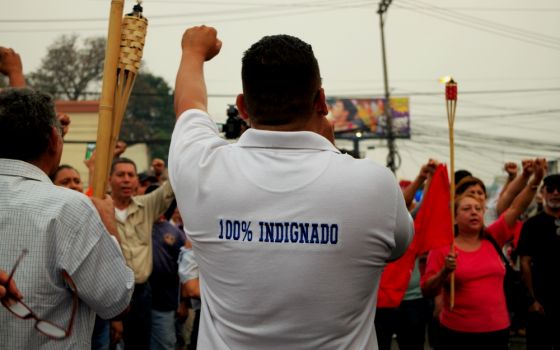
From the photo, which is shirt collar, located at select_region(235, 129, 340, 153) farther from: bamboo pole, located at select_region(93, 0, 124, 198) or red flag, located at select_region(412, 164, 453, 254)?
red flag, located at select_region(412, 164, 453, 254)

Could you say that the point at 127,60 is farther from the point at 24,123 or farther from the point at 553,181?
the point at 553,181

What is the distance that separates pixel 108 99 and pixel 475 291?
3.79 meters

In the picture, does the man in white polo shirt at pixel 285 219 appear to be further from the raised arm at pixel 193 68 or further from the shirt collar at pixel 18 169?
the shirt collar at pixel 18 169

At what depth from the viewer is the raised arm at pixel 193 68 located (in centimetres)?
229

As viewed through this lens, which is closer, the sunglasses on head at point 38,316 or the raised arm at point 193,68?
the raised arm at point 193,68

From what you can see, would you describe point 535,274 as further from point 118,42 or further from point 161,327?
point 118,42

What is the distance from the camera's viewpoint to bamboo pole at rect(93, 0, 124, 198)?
2.77 m

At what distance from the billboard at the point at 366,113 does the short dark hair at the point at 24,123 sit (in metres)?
53.2

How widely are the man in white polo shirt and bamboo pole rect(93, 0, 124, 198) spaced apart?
0.67m

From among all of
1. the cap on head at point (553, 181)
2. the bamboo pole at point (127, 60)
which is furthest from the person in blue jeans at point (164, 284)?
the bamboo pole at point (127, 60)

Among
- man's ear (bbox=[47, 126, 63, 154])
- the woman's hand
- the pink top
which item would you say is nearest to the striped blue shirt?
man's ear (bbox=[47, 126, 63, 154])

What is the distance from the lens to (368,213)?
2.02m

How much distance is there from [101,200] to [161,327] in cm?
473

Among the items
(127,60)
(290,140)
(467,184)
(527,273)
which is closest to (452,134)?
(467,184)
